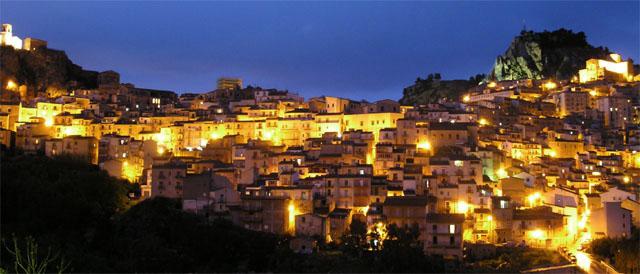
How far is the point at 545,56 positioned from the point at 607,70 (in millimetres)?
8032

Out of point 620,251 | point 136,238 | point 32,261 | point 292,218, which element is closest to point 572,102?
point 620,251

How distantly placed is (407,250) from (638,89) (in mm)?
37776

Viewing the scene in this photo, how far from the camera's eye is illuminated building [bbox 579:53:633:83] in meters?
53.3

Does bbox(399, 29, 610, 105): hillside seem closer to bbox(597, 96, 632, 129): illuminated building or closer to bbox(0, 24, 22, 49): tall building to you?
bbox(597, 96, 632, 129): illuminated building

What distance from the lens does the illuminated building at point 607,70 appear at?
53.3m

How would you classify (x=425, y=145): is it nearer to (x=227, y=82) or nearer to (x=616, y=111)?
(x=616, y=111)

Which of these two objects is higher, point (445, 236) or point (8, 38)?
point (8, 38)

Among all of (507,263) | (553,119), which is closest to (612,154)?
(553,119)

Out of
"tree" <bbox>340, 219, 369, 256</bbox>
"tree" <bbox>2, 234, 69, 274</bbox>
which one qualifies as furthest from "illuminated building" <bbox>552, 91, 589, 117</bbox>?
"tree" <bbox>2, 234, 69, 274</bbox>

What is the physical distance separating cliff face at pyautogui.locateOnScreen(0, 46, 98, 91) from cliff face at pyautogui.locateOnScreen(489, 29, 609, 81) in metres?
41.1

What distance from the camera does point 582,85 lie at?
167ft

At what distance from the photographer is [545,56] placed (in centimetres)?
6097

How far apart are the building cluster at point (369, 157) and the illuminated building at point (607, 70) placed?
5.83 m

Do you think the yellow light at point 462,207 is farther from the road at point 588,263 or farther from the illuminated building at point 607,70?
the illuminated building at point 607,70
